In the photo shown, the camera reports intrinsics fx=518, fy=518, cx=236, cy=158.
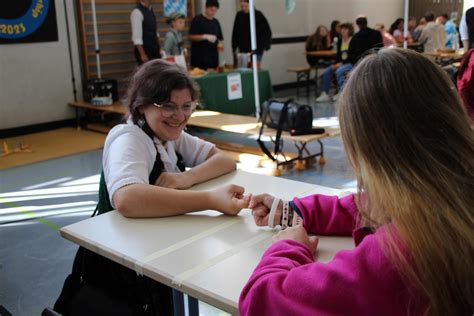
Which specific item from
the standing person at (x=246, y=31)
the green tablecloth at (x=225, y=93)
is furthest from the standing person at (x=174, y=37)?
the standing person at (x=246, y=31)

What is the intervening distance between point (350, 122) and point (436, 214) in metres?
0.19

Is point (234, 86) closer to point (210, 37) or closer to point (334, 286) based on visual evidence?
point (210, 37)

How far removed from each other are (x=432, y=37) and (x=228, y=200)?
365 inches

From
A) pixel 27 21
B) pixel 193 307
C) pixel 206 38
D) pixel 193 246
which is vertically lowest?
pixel 193 307

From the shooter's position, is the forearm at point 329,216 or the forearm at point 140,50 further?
the forearm at point 140,50

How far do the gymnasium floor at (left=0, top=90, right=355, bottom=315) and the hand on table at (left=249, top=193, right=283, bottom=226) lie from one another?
272 mm

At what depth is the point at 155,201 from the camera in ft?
4.95

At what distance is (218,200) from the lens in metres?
1.53

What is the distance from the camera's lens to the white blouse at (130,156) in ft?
5.20

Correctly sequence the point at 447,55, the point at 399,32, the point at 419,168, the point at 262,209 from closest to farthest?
the point at 419,168 < the point at 262,209 < the point at 447,55 < the point at 399,32

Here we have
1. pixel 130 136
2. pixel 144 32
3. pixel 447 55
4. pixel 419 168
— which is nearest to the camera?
pixel 419 168

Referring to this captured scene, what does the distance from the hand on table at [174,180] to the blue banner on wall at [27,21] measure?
5100 mm

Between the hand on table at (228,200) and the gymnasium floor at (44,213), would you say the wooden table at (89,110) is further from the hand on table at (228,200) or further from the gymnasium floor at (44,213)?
the hand on table at (228,200)

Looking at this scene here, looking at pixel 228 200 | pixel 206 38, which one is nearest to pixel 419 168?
pixel 228 200
